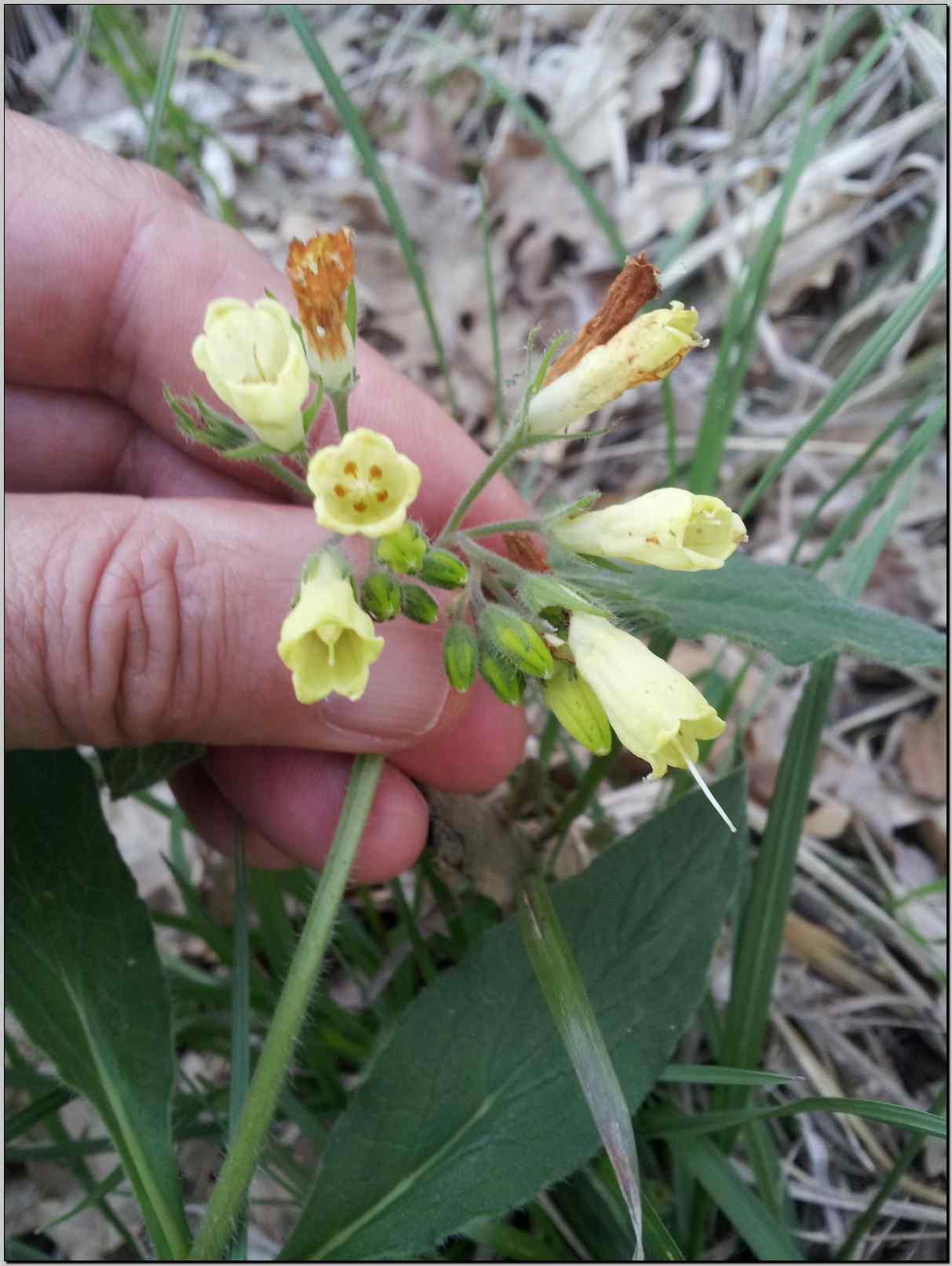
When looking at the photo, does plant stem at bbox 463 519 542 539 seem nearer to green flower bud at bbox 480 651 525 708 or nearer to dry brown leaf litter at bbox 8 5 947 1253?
green flower bud at bbox 480 651 525 708

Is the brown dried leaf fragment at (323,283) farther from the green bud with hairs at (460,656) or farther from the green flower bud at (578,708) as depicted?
the green flower bud at (578,708)

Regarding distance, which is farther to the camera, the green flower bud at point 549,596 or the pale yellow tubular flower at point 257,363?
the green flower bud at point 549,596

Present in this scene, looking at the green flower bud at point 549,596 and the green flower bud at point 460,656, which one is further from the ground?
the green flower bud at point 549,596

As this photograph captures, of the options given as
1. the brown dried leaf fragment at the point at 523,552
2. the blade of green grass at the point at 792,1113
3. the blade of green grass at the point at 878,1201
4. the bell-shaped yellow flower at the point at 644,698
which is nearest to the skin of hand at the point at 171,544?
the brown dried leaf fragment at the point at 523,552

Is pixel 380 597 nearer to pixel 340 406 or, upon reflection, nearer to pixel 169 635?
pixel 340 406

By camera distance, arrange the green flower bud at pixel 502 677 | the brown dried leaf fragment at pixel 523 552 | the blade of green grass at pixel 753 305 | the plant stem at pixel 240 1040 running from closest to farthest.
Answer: the green flower bud at pixel 502 677 < the plant stem at pixel 240 1040 < the brown dried leaf fragment at pixel 523 552 < the blade of green grass at pixel 753 305

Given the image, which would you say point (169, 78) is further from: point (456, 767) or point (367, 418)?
point (456, 767)

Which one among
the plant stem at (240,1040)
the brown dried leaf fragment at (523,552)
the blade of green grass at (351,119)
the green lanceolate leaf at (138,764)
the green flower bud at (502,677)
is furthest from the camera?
the blade of green grass at (351,119)
